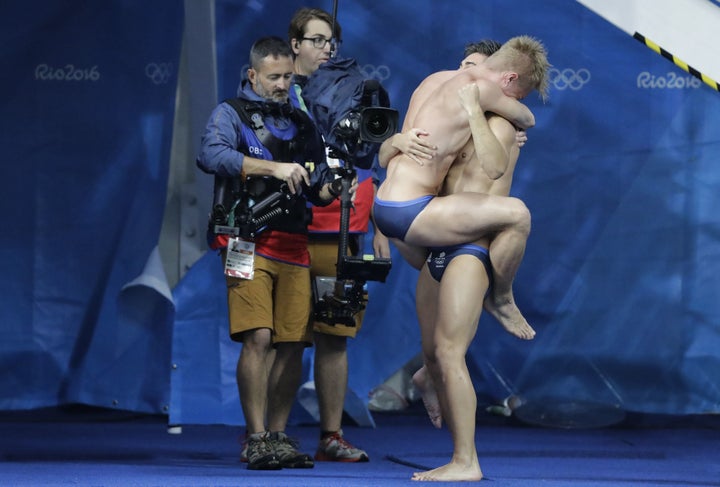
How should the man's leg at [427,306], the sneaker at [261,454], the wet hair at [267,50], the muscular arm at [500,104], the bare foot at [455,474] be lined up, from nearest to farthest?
the bare foot at [455,474], the muscular arm at [500,104], the man's leg at [427,306], the sneaker at [261,454], the wet hair at [267,50]

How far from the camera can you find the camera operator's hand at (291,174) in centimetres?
591

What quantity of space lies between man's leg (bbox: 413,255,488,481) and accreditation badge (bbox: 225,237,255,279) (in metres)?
1.06

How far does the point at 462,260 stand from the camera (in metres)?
5.26

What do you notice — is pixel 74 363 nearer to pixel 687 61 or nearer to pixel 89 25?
pixel 89 25

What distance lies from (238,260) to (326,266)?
0.56 m

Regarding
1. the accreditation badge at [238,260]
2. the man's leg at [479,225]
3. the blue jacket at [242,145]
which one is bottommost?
the accreditation badge at [238,260]

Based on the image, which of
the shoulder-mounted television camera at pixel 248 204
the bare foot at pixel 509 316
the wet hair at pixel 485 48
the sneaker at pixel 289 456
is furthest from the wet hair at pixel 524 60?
the sneaker at pixel 289 456

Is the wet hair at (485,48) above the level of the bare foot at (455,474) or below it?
above

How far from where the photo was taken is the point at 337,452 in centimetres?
630

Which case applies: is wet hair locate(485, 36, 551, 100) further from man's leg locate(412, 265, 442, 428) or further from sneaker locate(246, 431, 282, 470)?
sneaker locate(246, 431, 282, 470)

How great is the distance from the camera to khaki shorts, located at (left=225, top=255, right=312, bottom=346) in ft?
19.7

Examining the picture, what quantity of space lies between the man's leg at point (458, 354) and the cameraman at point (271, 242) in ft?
2.94

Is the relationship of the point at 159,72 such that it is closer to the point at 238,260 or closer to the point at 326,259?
the point at 326,259

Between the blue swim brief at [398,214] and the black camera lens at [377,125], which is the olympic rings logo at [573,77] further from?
the blue swim brief at [398,214]
